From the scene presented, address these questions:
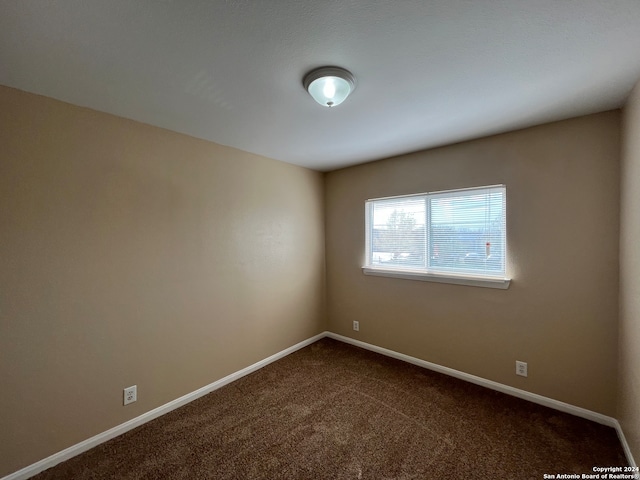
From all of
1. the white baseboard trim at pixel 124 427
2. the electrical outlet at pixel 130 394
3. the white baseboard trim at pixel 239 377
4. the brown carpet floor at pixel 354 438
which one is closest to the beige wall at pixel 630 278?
the white baseboard trim at pixel 239 377

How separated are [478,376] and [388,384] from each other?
2.85ft

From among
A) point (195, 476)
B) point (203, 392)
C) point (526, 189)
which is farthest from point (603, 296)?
point (203, 392)

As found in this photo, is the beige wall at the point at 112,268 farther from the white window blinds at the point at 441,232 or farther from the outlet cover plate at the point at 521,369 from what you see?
the outlet cover plate at the point at 521,369

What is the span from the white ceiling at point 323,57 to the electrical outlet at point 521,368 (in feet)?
6.77

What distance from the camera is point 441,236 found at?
2.89 meters

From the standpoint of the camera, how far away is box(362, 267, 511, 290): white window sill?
245 centimetres

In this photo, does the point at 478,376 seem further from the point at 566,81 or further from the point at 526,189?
the point at 566,81

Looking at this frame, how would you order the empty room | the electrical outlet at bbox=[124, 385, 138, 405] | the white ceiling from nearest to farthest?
the white ceiling → the empty room → the electrical outlet at bbox=[124, 385, 138, 405]

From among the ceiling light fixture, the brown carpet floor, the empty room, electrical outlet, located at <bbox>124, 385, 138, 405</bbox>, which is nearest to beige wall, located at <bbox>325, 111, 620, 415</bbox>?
the empty room

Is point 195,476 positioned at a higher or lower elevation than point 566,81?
lower

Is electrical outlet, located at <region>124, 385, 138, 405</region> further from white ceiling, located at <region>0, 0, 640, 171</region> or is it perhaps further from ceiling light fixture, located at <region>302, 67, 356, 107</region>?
ceiling light fixture, located at <region>302, 67, 356, 107</region>

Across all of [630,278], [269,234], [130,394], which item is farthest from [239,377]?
[630,278]

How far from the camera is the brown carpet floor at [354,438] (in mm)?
1669

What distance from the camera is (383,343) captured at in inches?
130
